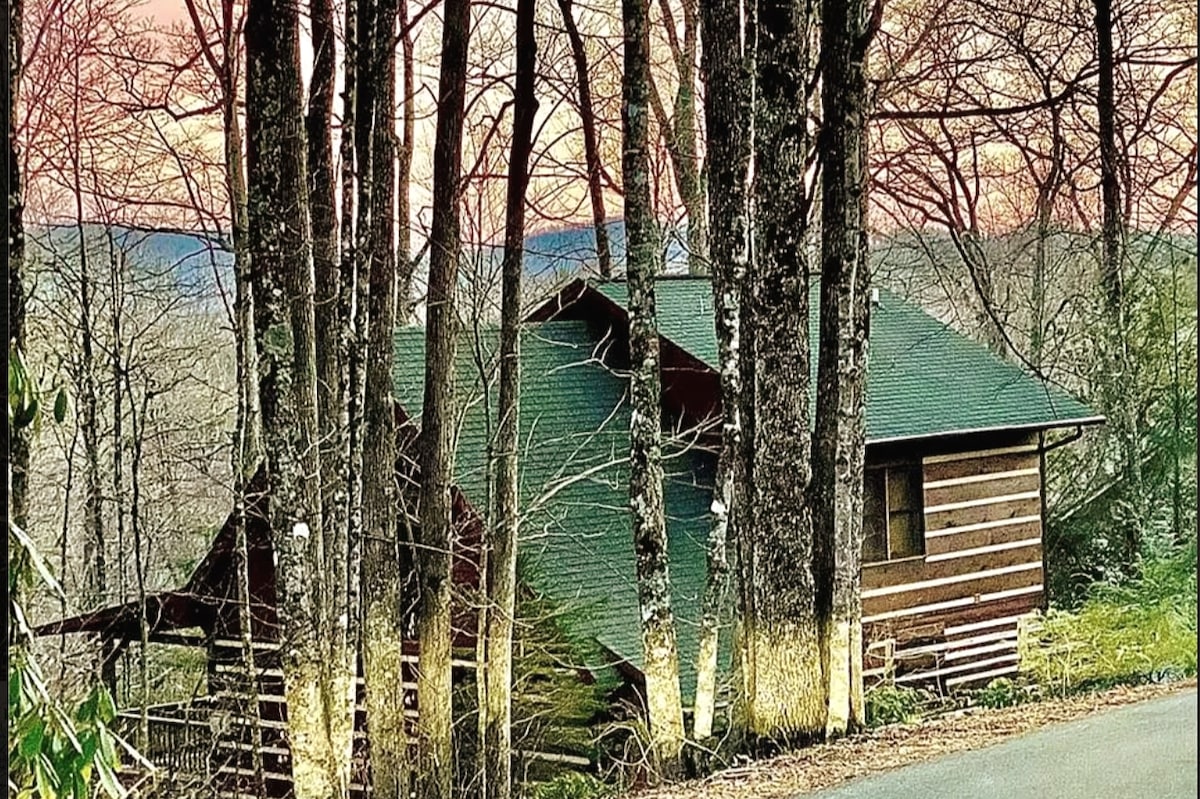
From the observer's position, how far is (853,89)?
1.92m

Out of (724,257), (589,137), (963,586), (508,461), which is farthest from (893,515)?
(589,137)

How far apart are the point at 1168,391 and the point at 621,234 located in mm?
699

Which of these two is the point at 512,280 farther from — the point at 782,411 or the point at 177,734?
the point at 177,734

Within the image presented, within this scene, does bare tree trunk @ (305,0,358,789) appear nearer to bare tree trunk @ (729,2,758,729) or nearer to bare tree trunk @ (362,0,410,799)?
bare tree trunk @ (362,0,410,799)

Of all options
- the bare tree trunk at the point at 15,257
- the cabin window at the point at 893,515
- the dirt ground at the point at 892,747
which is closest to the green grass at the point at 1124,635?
the dirt ground at the point at 892,747

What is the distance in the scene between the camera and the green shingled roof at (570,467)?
6.03 feet

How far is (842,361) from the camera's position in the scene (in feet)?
6.36

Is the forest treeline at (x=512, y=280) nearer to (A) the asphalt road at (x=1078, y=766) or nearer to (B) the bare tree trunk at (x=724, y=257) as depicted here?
(B) the bare tree trunk at (x=724, y=257)

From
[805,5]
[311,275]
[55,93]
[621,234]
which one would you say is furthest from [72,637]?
[805,5]

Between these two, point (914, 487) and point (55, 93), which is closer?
point (55, 93)

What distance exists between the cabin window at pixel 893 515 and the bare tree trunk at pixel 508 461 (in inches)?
17.7

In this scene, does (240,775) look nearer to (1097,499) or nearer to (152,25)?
(152,25)

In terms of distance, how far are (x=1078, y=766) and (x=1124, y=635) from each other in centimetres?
18

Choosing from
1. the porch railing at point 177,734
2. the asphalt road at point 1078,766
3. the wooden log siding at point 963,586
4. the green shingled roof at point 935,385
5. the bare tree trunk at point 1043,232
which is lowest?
the asphalt road at point 1078,766
